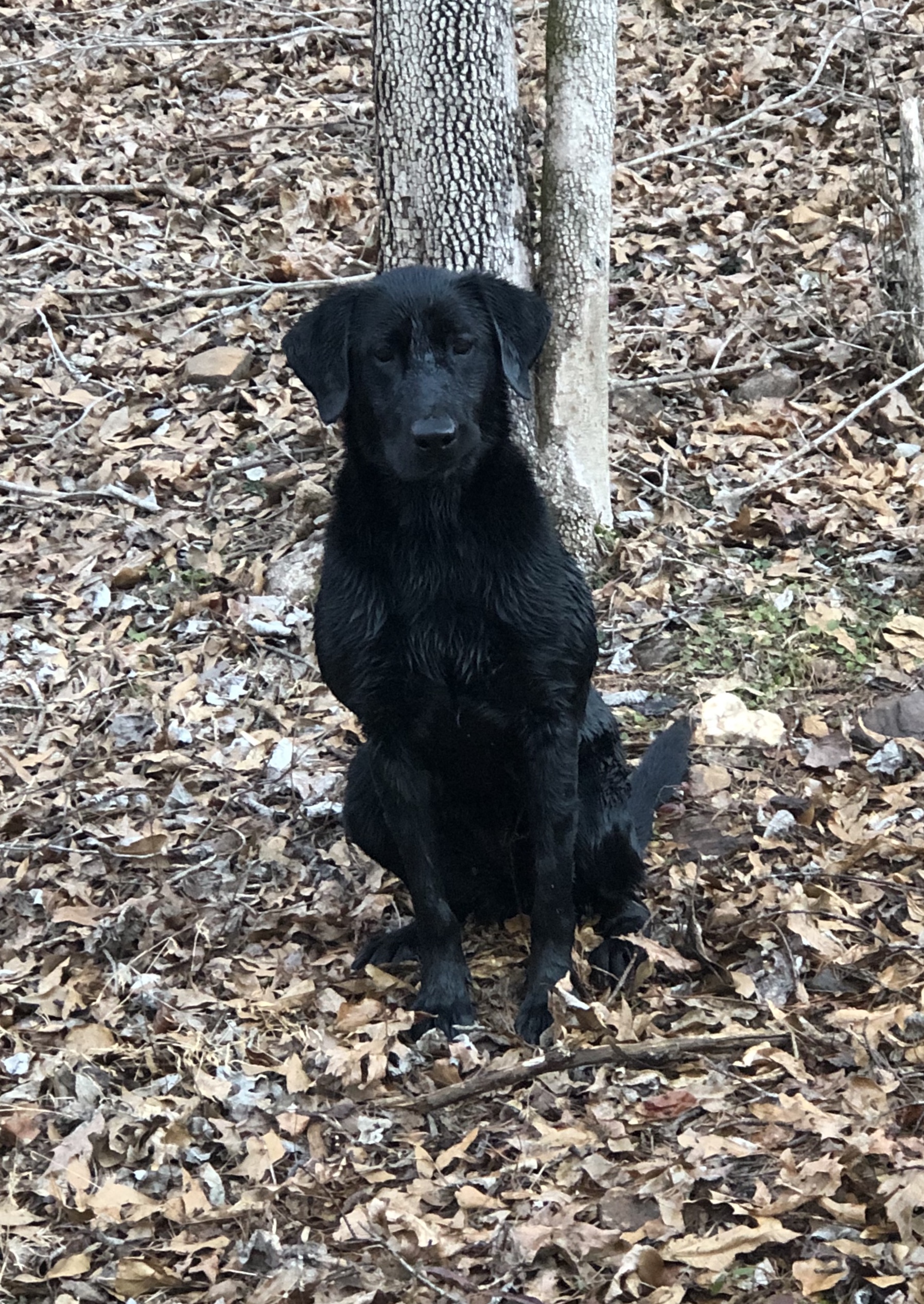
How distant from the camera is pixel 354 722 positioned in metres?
5.32

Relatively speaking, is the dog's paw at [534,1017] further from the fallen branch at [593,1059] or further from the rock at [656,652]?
the rock at [656,652]

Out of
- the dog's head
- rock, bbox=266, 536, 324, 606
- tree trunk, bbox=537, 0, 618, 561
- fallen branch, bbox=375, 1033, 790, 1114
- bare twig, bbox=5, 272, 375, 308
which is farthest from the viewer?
bare twig, bbox=5, 272, 375, 308

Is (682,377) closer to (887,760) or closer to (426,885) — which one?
(887,760)

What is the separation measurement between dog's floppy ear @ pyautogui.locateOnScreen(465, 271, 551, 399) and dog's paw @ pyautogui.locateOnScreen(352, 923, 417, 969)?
5.37 feet

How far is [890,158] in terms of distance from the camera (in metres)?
6.64

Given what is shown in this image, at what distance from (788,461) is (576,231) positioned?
4.53 ft

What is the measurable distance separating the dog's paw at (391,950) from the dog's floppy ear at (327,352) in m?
1.55

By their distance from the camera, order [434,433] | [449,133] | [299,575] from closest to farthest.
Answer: [434,433], [449,133], [299,575]

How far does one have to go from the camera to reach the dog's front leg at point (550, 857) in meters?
3.79

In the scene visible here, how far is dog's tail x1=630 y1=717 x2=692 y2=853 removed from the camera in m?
4.33

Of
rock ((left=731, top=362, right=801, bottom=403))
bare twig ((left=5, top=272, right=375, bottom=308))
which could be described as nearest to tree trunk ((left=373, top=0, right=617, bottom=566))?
rock ((left=731, top=362, right=801, bottom=403))

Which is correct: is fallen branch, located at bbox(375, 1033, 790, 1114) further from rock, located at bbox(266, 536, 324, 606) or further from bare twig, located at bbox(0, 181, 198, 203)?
bare twig, located at bbox(0, 181, 198, 203)

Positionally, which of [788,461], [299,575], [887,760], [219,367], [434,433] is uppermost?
[219,367]

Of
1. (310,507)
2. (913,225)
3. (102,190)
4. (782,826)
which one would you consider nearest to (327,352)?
(782,826)
